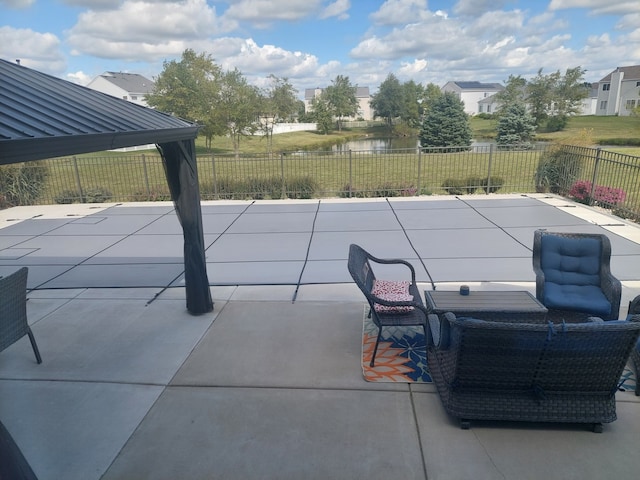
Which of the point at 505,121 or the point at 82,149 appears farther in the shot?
the point at 505,121

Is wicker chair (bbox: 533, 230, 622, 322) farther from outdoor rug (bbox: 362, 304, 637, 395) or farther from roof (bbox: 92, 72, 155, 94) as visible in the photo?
roof (bbox: 92, 72, 155, 94)

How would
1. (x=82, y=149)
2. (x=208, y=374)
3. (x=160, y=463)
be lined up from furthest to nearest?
(x=208, y=374) → (x=160, y=463) → (x=82, y=149)

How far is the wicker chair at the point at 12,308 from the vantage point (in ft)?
11.4

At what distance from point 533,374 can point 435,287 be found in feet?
8.94

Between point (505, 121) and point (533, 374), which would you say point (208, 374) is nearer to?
point (533, 374)

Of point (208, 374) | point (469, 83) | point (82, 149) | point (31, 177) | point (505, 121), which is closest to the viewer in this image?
point (82, 149)

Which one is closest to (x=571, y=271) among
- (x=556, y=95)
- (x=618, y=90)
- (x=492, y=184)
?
(x=492, y=184)

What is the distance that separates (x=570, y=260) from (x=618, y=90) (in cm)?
7041

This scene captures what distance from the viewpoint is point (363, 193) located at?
12.6 metres

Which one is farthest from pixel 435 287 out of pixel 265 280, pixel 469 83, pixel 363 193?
pixel 469 83

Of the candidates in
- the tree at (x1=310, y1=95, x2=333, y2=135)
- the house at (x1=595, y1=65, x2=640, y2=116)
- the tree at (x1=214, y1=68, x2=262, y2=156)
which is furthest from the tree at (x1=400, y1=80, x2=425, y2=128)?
the tree at (x1=214, y1=68, x2=262, y2=156)

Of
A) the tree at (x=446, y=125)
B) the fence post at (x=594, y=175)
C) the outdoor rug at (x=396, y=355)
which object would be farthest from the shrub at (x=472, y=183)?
the tree at (x=446, y=125)

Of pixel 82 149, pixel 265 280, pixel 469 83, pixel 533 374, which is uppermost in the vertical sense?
pixel 469 83

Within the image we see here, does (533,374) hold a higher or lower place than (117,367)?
higher
